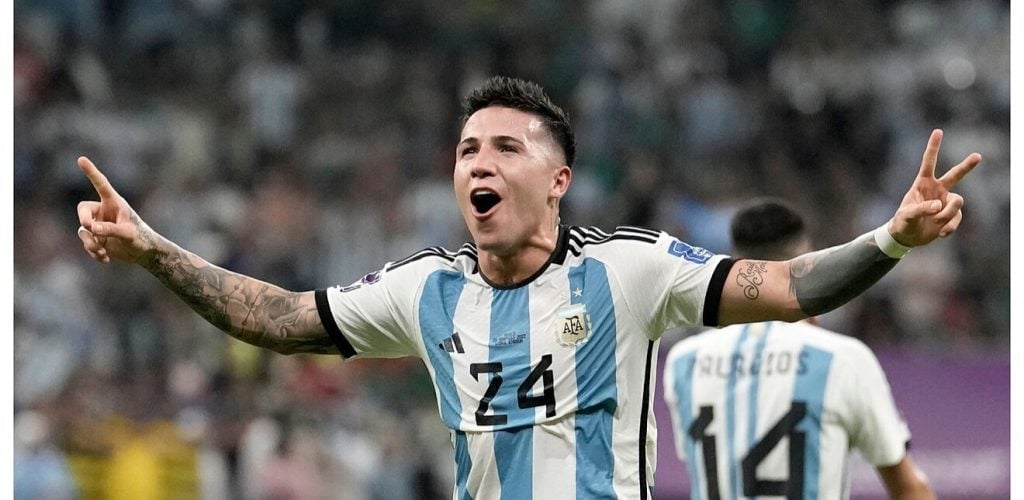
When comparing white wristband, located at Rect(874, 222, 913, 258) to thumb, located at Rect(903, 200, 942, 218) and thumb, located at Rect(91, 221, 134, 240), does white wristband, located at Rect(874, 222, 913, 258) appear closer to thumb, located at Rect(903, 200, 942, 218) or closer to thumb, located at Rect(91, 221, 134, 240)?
thumb, located at Rect(903, 200, 942, 218)

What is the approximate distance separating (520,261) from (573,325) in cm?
33

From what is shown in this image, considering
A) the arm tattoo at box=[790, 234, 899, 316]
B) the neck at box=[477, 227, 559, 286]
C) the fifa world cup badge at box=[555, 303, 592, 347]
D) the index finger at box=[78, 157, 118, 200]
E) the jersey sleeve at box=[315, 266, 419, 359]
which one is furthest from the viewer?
the jersey sleeve at box=[315, 266, 419, 359]

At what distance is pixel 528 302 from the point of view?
15.3 feet

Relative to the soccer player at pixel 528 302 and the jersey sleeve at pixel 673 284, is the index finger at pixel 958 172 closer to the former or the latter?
the soccer player at pixel 528 302

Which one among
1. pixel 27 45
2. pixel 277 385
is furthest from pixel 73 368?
pixel 27 45

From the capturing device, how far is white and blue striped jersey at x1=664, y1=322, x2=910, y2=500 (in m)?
5.82

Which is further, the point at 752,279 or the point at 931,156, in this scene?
the point at 752,279

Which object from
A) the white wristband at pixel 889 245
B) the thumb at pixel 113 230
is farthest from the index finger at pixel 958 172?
the thumb at pixel 113 230

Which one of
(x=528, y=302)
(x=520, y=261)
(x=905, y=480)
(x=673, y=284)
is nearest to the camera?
(x=673, y=284)

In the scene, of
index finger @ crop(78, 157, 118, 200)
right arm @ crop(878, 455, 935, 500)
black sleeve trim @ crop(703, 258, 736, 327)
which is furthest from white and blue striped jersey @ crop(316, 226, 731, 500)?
right arm @ crop(878, 455, 935, 500)

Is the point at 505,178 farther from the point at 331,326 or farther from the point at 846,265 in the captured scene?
the point at 846,265

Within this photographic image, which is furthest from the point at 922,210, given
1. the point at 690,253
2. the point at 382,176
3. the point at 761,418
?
the point at 382,176

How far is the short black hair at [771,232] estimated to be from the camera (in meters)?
6.13

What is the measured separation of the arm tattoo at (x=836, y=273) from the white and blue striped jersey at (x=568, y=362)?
0.25 metres
